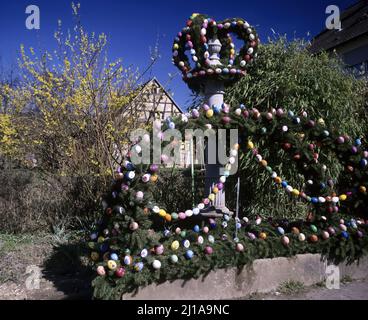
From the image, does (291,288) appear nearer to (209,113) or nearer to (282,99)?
(209,113)

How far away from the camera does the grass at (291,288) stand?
325 centimetres

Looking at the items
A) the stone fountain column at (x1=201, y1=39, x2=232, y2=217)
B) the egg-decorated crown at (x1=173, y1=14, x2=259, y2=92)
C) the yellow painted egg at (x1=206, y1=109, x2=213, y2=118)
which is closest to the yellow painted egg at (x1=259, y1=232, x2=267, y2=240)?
the stone fountain column at (x1=201, y1=39, x2=232, y2=217)

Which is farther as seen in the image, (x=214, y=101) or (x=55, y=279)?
(x=214, y=101)

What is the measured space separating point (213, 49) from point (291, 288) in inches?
106

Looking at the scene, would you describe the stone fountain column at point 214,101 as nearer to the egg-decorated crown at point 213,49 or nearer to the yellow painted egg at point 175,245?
the egg-decorated crown at point 213,49

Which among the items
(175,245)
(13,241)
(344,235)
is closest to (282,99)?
(344,235)

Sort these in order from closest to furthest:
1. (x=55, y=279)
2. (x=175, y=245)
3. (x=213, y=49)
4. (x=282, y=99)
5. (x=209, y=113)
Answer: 1. (x=175, y=245)
2. (x=209, y=113)
3. (x=55, y=279)
4. (x=213, y=49)
5. (x=282, y=99)

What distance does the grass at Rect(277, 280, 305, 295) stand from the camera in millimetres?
3246

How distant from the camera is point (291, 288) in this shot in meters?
3.28

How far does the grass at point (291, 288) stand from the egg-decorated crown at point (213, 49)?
2.26 meters

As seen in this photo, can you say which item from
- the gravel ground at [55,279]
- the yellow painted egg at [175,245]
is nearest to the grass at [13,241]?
the gravel ground at [55,279]

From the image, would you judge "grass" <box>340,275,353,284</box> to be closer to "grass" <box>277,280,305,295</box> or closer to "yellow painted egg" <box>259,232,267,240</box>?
"grass" <box>277,280,305,295</box>

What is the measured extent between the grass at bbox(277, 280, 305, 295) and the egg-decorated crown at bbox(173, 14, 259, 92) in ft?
7.43

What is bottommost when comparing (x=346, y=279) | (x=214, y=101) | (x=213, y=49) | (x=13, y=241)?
(x=346, y=279)
